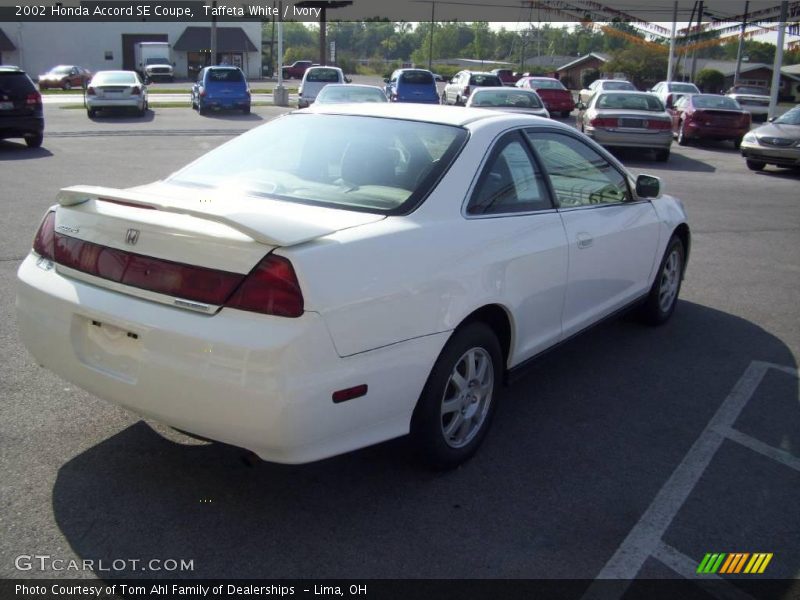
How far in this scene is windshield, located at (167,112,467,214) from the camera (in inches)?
152

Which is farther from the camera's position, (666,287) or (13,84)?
(13,84)

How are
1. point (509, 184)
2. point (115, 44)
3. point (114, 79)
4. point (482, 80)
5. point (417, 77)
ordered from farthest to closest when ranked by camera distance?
point (115, 44) → point (482, 80) → point (417, 77) → point (114, 79) → point (509, 184)

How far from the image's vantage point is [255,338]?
2.96 m

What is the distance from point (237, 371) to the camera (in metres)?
2.98

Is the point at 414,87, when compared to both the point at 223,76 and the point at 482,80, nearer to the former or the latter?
the point at 482,80

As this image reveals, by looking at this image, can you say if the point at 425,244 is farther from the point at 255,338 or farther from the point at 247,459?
the point at 247,459

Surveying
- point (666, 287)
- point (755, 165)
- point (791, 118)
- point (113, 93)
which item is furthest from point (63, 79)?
point (666, 287)

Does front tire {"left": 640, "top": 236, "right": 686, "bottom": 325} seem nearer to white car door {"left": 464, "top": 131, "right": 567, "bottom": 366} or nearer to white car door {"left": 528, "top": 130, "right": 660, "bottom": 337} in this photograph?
white car door {"left": 528, "top": 130, "right": 660, "bottom": 337}

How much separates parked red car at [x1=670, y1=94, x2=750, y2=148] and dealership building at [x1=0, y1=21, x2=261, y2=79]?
55706mm

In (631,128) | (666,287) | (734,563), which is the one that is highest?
(631,128)

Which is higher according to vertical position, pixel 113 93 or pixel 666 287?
pixel 113 93

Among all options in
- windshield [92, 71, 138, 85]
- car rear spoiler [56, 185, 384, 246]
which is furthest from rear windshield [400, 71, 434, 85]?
car rear spoiler [56, 185, 384, 246]

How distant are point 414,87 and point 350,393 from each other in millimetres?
27962

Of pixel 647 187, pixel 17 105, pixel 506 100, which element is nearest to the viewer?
pixel 647 187
